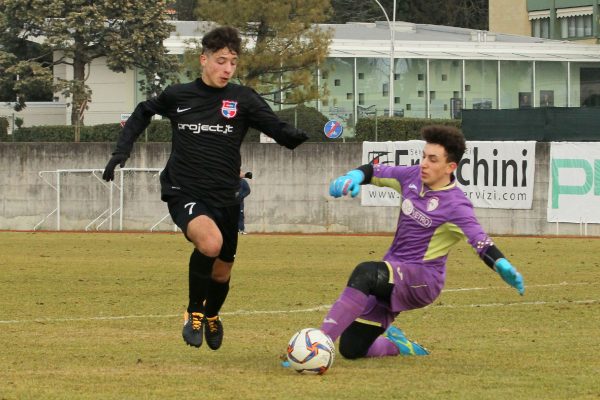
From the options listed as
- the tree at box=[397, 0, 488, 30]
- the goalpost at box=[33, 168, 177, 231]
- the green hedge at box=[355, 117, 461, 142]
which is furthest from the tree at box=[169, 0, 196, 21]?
the goalpost at box=[33, 168, 177, 231]

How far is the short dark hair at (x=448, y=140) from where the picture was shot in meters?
9.61

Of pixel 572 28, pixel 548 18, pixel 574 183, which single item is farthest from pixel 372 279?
pixel 548 18

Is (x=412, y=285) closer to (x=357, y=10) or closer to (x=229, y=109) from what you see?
(x=229, y=109)

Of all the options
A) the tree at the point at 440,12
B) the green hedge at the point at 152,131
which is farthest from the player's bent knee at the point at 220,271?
the tree at the point at 440,12

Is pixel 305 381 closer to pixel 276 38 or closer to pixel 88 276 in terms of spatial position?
pixel 88 276

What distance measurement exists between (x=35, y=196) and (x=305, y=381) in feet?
90.5

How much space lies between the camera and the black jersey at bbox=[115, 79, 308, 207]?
32.9 feet

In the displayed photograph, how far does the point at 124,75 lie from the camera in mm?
61344

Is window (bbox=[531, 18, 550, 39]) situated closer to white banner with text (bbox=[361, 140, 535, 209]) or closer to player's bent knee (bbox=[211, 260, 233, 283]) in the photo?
white banner with text (bbox=[361, 140, 535, 209])

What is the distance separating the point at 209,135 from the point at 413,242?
1.76 m

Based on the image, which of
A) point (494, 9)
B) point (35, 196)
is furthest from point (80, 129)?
point (494, 9)

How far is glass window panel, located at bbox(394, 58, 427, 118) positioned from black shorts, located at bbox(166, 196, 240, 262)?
53.2m

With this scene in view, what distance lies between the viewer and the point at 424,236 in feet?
31.9

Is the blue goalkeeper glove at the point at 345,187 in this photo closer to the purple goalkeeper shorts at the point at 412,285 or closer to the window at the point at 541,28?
the purple goalkeeper shorts at the point at 412,285
